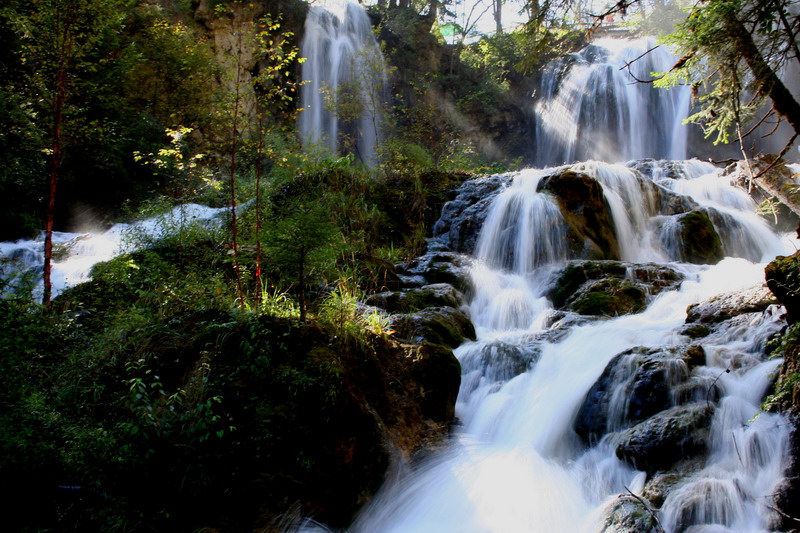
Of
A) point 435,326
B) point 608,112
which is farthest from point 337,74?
point 435,326

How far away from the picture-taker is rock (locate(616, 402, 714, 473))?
3854mm

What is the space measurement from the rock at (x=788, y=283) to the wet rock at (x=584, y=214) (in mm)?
6059

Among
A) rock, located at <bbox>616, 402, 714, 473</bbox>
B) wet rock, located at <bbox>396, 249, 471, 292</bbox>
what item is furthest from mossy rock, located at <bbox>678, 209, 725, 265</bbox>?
rock, located at <bbox>616, 402, 714, 473</bbox>

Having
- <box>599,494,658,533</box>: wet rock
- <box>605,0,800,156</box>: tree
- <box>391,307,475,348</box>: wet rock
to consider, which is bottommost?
<box>599,494,658,533</box>: wet rock

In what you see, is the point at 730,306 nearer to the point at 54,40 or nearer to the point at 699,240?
the point at 699,240

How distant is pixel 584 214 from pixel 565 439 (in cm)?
684

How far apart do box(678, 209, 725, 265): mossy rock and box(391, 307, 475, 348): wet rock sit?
5.96 meters

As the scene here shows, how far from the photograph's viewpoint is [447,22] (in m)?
26.5

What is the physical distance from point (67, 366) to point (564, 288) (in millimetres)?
7449

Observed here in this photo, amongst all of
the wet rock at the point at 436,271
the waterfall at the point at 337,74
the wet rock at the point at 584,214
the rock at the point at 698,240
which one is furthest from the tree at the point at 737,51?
the waterfall at the point at 337,74

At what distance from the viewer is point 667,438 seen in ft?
12.9

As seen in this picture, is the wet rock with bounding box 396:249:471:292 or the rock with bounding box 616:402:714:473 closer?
the rock with bounding box 616:402:714:473

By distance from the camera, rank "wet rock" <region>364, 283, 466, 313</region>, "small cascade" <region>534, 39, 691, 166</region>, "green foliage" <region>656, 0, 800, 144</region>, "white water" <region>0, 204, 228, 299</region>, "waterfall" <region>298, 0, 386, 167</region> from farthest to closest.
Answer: "small cascade" <region>534, 39, 691, 166</region>
"waterfall" <region>298, 0, 386, 167</region>
"white water" <region>0, 204, 228, 299</region>
"wet rock" <region>364, 283, 466, 313</region>
"green foliage" <region>656, 0, 800, 144</region>

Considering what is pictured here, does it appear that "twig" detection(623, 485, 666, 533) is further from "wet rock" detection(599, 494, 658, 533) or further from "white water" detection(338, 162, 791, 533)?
"white water" detection(338, 162, 791, 533)
